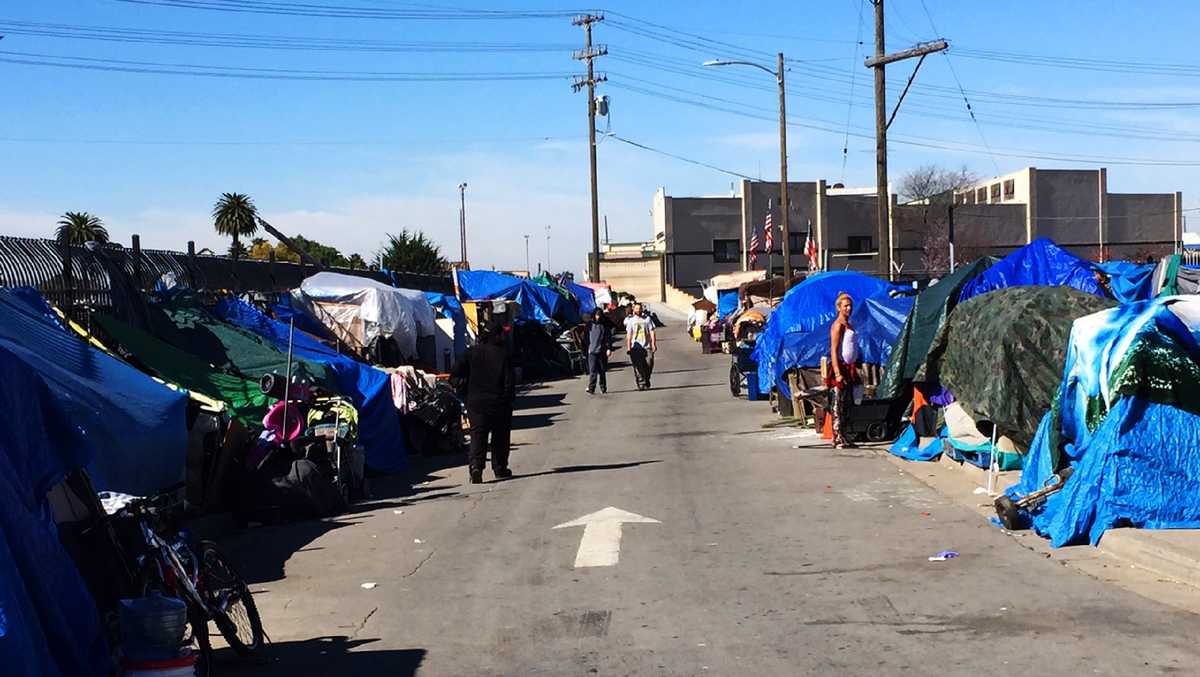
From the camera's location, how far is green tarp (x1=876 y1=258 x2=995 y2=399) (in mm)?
17344

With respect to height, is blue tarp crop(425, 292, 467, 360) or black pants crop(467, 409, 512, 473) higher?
blue tarp crop(425, 292, 467, 360)

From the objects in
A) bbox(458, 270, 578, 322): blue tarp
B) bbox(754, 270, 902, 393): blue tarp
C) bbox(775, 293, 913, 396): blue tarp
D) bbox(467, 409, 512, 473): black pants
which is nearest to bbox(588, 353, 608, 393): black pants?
bbox(754, 270, 902, 393): blue tarp

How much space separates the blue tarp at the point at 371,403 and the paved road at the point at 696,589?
146 cm

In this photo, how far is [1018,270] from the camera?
1753cm

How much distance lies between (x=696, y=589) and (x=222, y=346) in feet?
33.2

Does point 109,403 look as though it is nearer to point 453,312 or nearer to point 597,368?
point 597,368

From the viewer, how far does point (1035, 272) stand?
17.4 m

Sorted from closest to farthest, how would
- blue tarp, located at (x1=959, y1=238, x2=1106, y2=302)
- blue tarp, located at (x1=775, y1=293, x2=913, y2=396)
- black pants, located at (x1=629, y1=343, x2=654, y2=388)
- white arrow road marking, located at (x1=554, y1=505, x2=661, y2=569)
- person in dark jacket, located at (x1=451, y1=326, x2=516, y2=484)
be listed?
white arrow road marking, located at (x1=554, y1=505, x2=661, y2=569) < person in dark jacket, located at (x1=451, y1=326, x2=516, y2=484) < blue tarp, located at (x1=959, y1=238, x2=1106, y2=302) < blue tarp, located at (x1=775, y1=293, x2=913, y2=396) < black pants, located at (x1=629, y1=343, x2=654, y2=388)

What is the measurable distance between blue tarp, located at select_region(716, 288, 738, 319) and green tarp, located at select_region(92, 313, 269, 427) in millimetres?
35558

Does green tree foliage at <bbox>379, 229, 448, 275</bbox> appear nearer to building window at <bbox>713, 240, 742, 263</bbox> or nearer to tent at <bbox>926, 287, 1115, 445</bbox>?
building window at <bbox>713, 240, 742, 263</bbox>

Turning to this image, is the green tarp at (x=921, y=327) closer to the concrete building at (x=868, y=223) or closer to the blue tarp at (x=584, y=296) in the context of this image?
the blue tarp at (x=584, y=296)

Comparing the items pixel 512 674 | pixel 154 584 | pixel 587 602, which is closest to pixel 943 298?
pixel 587 602

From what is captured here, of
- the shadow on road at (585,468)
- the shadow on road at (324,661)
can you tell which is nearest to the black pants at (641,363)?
the shadow on road at (585,468)

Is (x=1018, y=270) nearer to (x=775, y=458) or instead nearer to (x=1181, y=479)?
(x=775, y=458)
